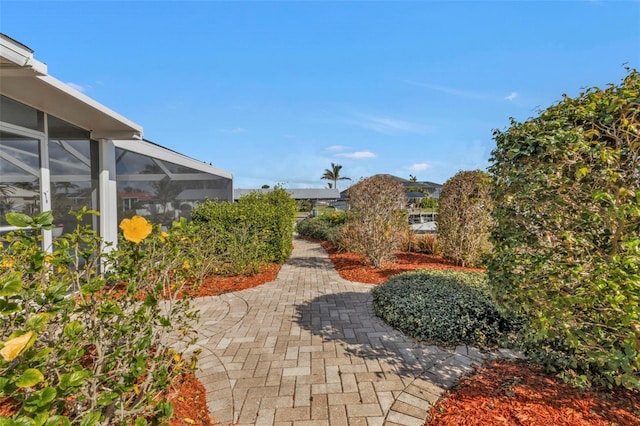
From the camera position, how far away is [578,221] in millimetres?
2186

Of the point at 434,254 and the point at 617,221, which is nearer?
the point at 617,221

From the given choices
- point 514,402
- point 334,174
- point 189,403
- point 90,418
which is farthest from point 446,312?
point 334,174

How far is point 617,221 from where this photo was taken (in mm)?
1997

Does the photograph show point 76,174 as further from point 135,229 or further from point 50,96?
point 135,229

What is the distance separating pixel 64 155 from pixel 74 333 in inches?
215

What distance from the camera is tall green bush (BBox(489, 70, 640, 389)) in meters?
1.87

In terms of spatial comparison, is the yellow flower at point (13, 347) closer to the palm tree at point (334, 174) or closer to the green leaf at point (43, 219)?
the green leaf at point (43, 219)

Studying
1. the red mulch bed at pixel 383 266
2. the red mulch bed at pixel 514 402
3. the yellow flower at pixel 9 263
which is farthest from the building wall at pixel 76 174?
the red mulch bed at pixel 383 266

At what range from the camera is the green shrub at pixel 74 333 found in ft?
2.81

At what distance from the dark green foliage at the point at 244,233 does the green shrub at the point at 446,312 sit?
3734 millimetres

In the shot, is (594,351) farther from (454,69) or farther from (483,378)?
(454,69)

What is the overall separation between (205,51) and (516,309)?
25.4ft

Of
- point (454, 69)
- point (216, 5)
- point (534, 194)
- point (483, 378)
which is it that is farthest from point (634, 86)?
point (216, 5)

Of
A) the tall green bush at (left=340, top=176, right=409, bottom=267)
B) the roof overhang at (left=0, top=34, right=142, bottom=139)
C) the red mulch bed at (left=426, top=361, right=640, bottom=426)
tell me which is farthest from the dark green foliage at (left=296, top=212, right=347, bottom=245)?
the red mulch bed at (left=426, top=361, right=640, bottom=426)
